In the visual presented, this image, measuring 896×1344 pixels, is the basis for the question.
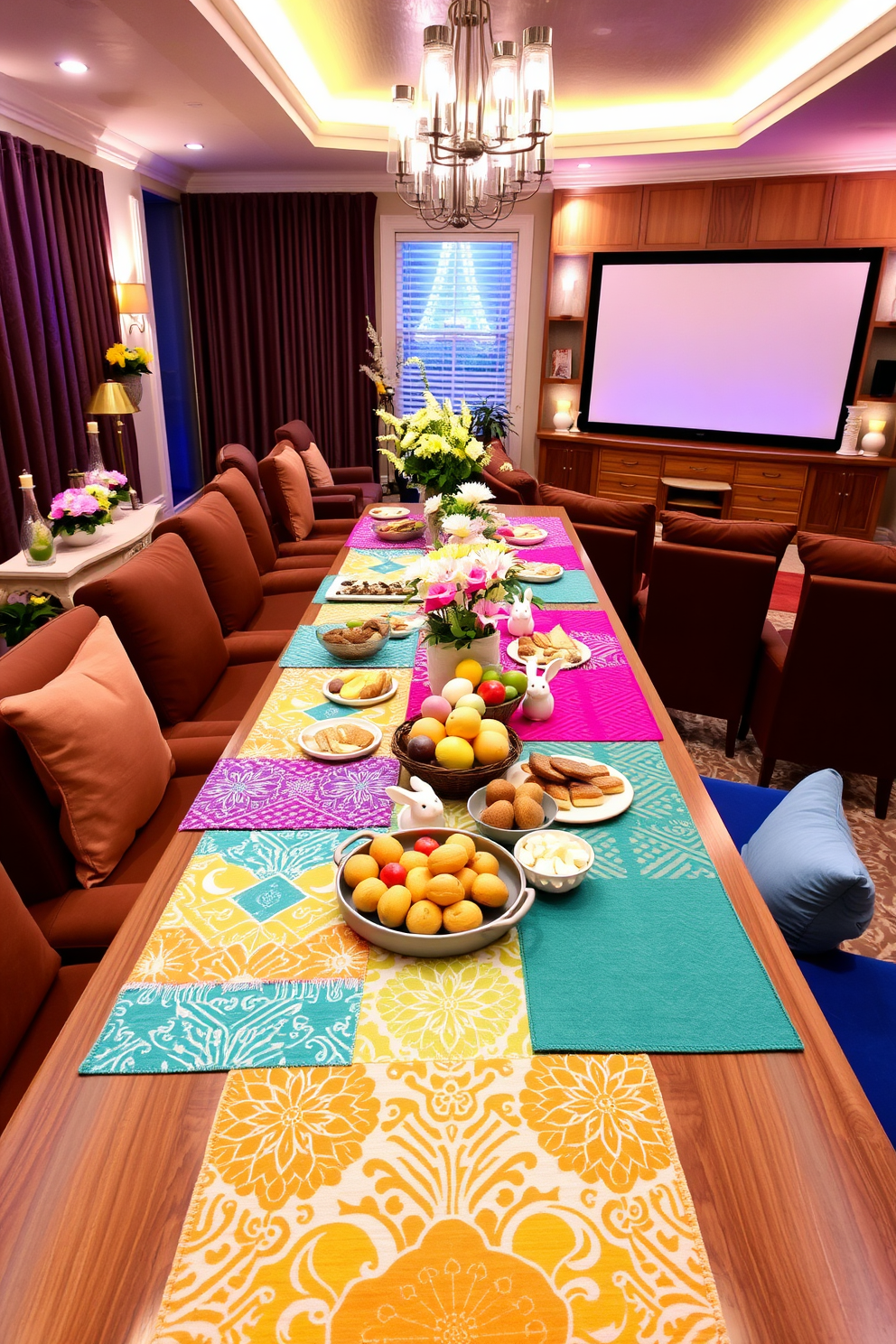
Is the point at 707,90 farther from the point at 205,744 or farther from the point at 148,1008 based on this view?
the point at 148,1008

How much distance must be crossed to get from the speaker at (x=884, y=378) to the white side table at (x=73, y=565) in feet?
17.3

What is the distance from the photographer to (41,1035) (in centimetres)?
129

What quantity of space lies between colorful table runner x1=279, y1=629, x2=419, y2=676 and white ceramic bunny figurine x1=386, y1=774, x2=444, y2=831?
0.72 metres

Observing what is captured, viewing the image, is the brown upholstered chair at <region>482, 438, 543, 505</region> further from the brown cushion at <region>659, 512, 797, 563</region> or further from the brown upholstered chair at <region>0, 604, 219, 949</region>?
the brown upholstered chair at <region>0, 604, 219, 949</region>

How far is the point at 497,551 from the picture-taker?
1.69 meters

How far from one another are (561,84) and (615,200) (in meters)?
1.56

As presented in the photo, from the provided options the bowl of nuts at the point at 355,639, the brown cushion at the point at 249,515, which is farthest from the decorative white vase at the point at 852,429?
the bowl of nuts at the point at 355,639

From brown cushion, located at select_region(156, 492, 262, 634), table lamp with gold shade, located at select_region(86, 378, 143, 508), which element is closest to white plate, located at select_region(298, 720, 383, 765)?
brown cushion, located at select_region(156, 492, 262, 634)

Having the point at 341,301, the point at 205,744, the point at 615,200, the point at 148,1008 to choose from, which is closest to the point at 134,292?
the point at 341,301

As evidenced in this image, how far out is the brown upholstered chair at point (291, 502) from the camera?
416 centimetres

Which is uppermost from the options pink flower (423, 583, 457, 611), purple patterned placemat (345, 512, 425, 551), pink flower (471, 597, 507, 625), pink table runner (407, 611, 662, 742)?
pink flower (423, 583, 457, 611)

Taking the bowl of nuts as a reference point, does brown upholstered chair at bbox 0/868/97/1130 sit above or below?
below

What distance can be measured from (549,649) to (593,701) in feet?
0.91

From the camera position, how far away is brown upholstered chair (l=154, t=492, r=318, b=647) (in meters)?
2.76
